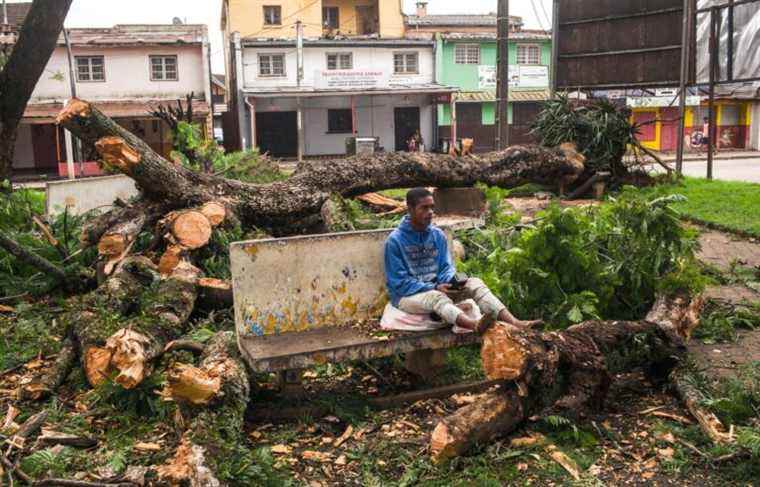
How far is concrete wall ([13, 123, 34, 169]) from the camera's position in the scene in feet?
98.0

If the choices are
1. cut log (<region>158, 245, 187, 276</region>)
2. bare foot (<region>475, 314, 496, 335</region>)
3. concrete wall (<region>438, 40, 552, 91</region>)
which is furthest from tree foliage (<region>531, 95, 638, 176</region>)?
concrete wall (<region>438, 40, 552, 91</region>)

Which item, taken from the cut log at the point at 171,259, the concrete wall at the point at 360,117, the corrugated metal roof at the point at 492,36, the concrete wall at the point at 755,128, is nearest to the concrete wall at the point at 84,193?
the cut log at the point at 171,259

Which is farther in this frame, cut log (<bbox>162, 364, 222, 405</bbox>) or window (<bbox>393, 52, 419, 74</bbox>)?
window (<bbox>393, 52, 419, 74</bbox>)

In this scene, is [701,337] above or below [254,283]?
below

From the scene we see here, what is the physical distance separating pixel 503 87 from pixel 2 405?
1086cm

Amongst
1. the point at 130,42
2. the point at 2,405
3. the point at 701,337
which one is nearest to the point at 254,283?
the point at 2,405

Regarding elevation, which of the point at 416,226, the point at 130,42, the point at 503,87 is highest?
the point at 130,42

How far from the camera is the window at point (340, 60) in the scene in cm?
3375

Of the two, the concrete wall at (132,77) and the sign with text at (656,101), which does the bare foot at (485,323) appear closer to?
the concrete wall at (132,77)

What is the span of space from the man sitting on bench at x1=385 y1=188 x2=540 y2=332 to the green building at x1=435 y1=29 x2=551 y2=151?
30493 millimetres

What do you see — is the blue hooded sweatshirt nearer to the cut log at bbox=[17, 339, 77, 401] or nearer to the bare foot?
the bare foot

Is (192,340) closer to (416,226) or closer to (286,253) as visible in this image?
(286,253)

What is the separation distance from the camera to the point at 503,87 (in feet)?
45.1

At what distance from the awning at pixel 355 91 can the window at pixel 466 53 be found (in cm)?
283
